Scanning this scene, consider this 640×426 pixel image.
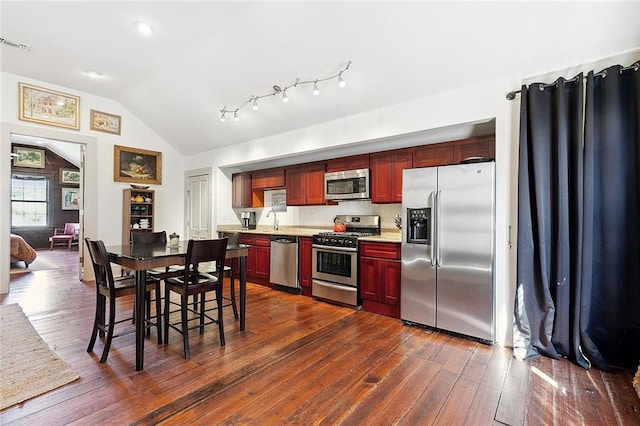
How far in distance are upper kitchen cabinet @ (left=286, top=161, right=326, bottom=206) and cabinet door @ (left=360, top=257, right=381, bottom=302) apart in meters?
1.36

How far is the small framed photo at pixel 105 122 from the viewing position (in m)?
5.27

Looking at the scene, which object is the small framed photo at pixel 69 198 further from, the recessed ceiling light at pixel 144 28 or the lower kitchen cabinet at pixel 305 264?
the lower kitchen cabinet at pixel 305 264

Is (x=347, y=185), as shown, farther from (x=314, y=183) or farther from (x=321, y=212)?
(x=321, y=212)

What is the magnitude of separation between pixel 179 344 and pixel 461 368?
95.6 inches

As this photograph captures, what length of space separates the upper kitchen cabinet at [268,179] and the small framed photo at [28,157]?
8010mm

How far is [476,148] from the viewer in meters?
3.43

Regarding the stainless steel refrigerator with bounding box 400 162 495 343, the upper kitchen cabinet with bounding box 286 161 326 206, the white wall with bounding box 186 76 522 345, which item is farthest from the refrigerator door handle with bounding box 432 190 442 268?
the upper kitchen cabinet with bounding box 286 161 326 206

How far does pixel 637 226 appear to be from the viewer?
90.8 inches

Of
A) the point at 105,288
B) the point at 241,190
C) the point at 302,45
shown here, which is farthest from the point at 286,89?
the point at 105,288

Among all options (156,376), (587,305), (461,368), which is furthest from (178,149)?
(587,305)

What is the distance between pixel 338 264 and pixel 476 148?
2.16 meters

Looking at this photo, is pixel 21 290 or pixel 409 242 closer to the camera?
pixel 409 242

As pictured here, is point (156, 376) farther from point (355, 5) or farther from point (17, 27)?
point (17, 27)

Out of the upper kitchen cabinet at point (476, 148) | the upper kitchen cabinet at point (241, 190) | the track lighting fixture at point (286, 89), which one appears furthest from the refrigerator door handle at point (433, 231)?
the upper kitchen cabinet at point (241, 190)
